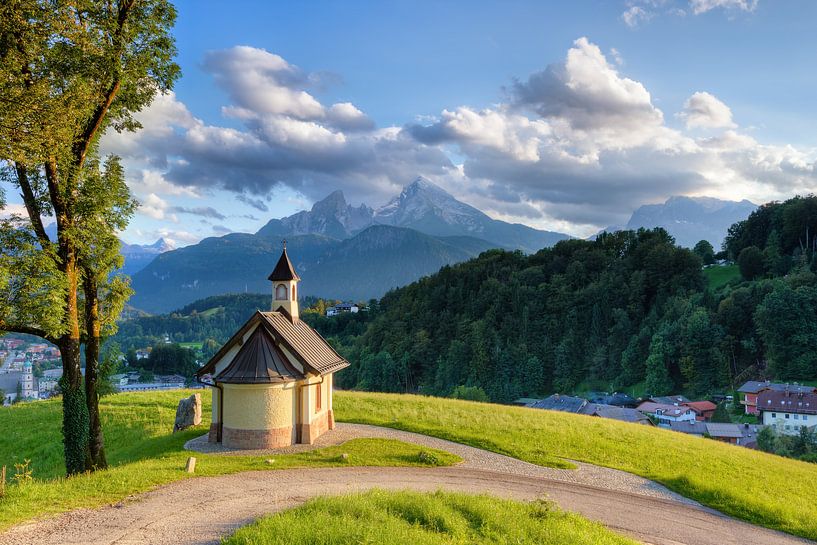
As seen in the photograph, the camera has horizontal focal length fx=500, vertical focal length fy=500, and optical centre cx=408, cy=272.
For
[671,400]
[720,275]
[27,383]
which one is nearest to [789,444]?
[671,400]

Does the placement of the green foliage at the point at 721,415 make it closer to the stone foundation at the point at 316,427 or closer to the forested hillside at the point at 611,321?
the forested hillside at the point at 611,321

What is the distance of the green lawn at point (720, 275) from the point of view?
364ft

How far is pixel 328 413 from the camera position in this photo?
27719 mm

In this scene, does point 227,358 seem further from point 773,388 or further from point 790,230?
point 790,230

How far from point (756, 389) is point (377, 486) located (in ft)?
256

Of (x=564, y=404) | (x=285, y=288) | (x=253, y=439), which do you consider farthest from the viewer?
(x=564, y=404)

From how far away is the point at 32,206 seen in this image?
1839 cm

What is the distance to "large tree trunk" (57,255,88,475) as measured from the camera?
18438mm

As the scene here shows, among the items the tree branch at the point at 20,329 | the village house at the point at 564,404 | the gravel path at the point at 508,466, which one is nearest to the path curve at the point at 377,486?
the gravel path at the point at 508,466

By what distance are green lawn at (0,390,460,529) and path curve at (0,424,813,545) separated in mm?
819

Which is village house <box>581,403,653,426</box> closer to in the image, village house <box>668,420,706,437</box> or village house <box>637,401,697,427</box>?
village house <box>668,420,706,437</box>

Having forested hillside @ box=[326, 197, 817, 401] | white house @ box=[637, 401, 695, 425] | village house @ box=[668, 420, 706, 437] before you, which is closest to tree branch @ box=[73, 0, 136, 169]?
village house @ box=[668, 420, 706, 437]

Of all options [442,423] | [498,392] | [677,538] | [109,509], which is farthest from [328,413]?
[498,392]

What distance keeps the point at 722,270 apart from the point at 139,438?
5128 inches
